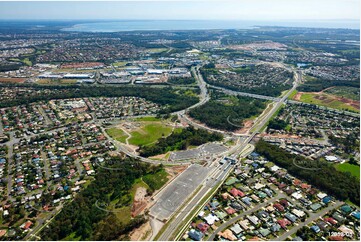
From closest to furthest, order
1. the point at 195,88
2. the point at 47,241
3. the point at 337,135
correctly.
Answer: the point at 47,241 < the point at 337,135 < the point at 195,88

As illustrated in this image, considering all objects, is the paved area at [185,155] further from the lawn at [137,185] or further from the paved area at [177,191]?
the lawn at [137,185]

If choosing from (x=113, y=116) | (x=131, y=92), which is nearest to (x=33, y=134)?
(x=113, y=116)

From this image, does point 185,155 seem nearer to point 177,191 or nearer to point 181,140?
point 181,140

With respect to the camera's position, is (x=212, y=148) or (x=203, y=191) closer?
(x=203, y=191)

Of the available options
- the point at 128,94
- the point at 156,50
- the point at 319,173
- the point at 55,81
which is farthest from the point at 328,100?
the point at 156,50

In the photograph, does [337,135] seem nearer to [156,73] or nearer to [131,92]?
[131,92]
